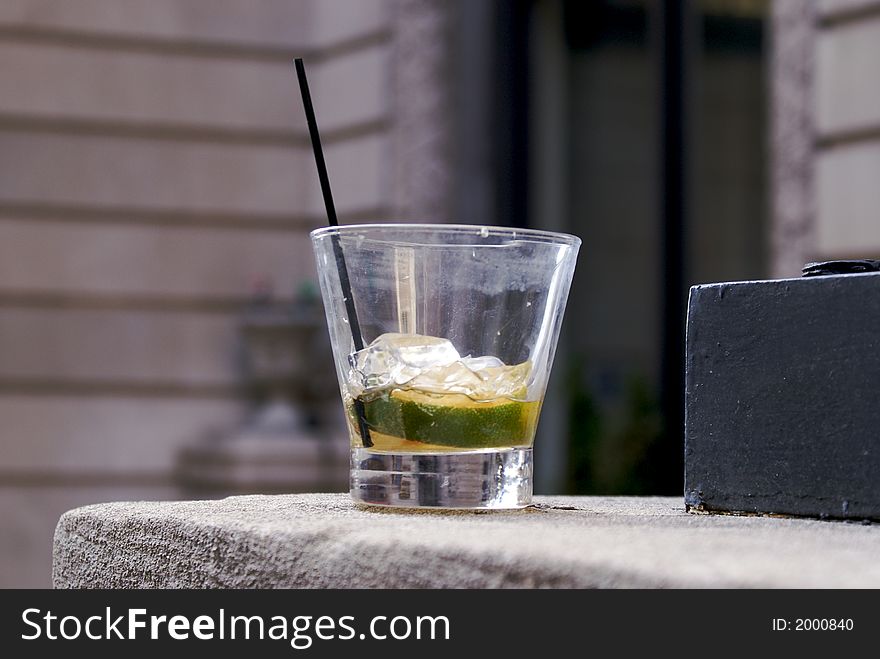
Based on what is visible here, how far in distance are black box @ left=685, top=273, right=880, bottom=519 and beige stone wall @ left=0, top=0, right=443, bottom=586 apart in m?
3.86

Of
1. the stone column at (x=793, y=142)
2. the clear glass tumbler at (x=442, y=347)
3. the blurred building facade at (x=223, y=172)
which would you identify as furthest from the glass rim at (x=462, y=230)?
the blurred building facade at (x=223, y=172)

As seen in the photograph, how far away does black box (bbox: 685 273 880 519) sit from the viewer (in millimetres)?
875

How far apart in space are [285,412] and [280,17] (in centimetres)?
176

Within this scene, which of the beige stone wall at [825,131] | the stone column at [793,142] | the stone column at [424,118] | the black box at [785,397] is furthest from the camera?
the stone column at [424,118]

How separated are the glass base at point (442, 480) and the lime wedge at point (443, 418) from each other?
0.04ft

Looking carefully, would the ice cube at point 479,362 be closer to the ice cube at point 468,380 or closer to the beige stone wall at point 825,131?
the ice cube at point 468,380

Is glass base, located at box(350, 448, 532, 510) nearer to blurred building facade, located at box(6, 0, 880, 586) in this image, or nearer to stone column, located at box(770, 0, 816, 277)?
stone column, located at box(770, 0, 816, 277)

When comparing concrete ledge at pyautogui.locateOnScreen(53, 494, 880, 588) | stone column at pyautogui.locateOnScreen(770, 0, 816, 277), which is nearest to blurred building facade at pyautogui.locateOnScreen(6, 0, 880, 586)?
stone column at pyautogui.locateOnScreen(770, 0, 816, 277)

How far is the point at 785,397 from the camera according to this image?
92 centimetres

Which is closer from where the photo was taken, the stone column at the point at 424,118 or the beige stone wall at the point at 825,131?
the beige stone wall at the point at 825,131

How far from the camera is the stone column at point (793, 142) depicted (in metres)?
3.46

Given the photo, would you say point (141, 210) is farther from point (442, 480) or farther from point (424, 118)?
point (442, 480)

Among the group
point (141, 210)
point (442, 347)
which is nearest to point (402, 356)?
point (442, 347)

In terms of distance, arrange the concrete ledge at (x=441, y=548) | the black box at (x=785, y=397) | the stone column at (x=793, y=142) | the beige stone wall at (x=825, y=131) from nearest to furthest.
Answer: the concrete ledge at (x=441, y=548)
the black box at (x=785, y=397)
the beige stone wall at (x=825, y=131)
the stone column at (x=793, y=142)
